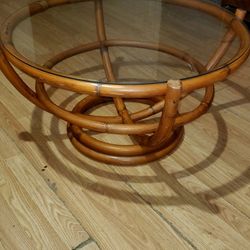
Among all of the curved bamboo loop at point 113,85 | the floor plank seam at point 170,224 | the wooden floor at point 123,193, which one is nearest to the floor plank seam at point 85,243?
the wooden floor at point 123,193

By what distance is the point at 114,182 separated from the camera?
2.74 feet

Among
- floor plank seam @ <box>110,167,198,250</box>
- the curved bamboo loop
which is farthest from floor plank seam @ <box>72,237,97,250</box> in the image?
the curved bamboo loop

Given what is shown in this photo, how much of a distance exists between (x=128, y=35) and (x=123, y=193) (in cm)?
45

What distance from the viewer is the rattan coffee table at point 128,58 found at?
0.61 m

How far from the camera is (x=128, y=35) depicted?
0.98m

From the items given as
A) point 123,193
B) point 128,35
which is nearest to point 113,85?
point 123,193

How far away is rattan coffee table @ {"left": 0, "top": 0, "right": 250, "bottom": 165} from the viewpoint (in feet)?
2.01

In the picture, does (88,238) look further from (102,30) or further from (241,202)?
(102,30)

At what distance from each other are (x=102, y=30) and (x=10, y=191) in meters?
0.50

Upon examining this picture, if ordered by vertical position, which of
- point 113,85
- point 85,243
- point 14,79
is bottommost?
point 85,243

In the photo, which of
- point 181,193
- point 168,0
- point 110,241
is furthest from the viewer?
point 168,0

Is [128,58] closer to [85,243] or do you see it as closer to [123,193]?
[123,193]

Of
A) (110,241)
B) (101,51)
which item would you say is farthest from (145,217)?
(101,51)

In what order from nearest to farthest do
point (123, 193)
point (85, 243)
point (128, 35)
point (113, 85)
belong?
point (113, 85) < point (85, 243) < point (123, 193) < point (128, 35)
